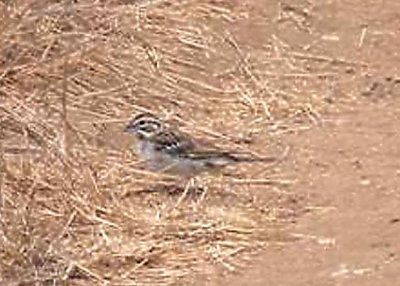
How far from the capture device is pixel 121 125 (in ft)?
28.6

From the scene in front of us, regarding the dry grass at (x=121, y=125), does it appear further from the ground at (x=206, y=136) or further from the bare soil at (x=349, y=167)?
the bare soil at (x=349, y=167)

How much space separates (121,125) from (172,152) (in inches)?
34.3

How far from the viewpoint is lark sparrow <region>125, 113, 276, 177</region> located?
25.8 feet

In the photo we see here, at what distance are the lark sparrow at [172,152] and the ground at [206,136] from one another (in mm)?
84

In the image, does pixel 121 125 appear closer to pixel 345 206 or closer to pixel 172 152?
pixel 172 152

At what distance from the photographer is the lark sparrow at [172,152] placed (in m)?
7.86

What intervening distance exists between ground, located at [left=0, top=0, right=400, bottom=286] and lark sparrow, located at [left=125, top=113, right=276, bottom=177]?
3.3 inches

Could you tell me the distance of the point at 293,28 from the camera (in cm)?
1034

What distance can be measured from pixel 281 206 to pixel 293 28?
2.90m

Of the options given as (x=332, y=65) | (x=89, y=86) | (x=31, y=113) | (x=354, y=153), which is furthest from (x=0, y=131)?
(x=332, y=65)

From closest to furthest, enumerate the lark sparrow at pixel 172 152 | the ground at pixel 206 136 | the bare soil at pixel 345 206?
the bare soil at pixel 345 206
the ground at pixel 206 136
the lark sparrow at pixel 172 152

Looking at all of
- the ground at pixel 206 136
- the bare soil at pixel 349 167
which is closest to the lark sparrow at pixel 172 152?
the ground at pixel 206 136

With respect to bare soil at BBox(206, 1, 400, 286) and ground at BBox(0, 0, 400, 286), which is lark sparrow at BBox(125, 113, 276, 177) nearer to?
ground at BBox(0, 0, 400, 286)

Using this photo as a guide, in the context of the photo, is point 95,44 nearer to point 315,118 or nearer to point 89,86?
point 89,86
